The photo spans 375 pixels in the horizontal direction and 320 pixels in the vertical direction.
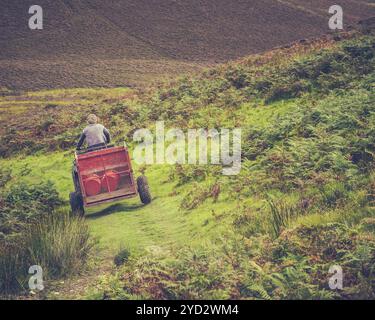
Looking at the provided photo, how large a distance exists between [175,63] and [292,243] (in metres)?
43.4

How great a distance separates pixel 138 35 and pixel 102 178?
155 ft

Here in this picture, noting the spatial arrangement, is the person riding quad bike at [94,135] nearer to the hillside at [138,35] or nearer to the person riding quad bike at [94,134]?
the person riding quad bike at [94,134]

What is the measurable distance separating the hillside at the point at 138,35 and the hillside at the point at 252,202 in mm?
24234

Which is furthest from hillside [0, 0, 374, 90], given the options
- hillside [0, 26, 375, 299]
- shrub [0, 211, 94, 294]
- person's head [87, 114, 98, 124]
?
shrub [0, 211, 94, 294]

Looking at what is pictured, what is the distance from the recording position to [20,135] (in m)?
29.5

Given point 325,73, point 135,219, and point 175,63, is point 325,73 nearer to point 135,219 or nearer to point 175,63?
point 135,219

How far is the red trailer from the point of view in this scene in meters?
15.0

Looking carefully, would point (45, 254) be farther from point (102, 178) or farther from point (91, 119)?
point (91, 119)

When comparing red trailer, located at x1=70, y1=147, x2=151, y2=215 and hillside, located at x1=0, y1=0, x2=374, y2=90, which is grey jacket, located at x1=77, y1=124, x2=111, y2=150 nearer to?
red trailer, located at x1=70, y1=147, x2=151, y2=215

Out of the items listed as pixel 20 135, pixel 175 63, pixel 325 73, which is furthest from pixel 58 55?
pixel 325 73

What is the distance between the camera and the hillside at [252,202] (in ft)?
32.1

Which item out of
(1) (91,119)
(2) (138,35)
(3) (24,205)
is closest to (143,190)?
(1) (91,119)

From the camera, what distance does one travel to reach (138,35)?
199ft

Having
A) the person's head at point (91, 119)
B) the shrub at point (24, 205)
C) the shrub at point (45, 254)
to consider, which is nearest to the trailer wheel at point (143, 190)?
the person's head at point (91, 119)
